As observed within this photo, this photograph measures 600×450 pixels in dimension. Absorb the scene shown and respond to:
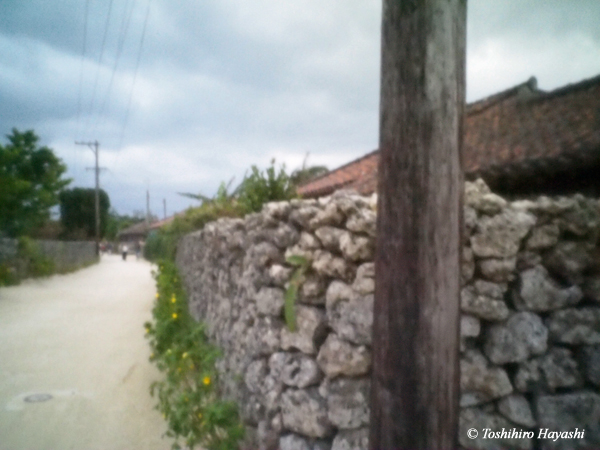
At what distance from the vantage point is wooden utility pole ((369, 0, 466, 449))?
5.97 feet

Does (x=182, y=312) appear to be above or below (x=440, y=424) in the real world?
below

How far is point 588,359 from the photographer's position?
8.83 ft

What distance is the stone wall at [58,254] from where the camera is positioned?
15.5 metres

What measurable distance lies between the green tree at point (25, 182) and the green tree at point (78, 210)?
15704 mm

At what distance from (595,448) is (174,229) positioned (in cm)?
1218

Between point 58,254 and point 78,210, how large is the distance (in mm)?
15615

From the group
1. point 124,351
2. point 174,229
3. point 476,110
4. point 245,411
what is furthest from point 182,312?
point 476,110

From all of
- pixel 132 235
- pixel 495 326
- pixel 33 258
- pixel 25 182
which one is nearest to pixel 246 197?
pixel 495 326

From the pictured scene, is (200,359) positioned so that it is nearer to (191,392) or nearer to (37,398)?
(191,392)

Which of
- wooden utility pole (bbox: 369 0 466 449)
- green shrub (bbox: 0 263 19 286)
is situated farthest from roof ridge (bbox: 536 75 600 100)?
green shrub (bbox: 0 263 19 286)

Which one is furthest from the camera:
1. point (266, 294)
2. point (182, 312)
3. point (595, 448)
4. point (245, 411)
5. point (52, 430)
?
point (182, 312)

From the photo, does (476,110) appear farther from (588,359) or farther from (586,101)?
(588,359)

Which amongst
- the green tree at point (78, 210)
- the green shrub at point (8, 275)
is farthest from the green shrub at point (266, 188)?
the green tree at point (78, 210)

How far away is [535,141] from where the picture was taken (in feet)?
19.6
